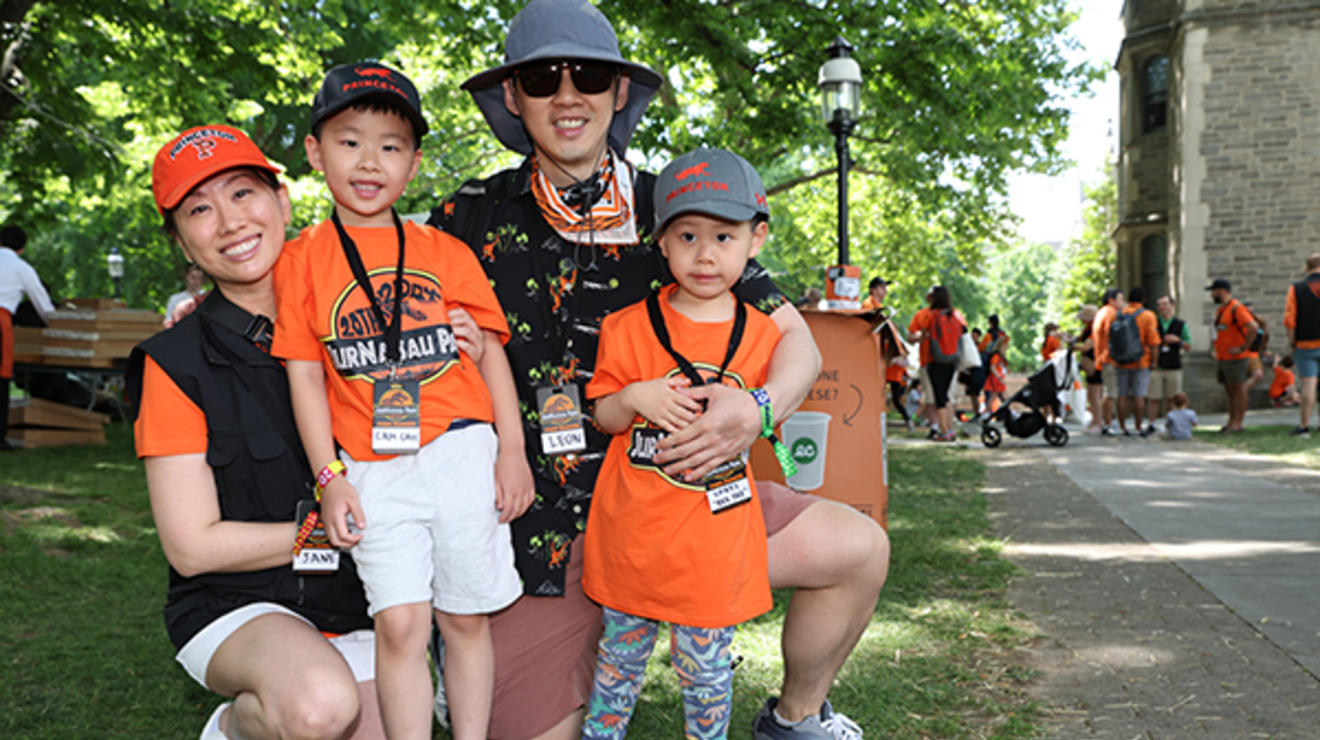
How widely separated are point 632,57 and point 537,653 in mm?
10917

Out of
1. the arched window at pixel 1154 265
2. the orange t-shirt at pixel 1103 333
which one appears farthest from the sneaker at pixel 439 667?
the arched window at pixel 1154 265

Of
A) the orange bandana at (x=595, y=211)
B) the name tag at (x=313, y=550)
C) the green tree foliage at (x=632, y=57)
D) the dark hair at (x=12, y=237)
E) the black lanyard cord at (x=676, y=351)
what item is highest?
the green tree foliage at (x=632, y=57)

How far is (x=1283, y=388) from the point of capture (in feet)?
64.2

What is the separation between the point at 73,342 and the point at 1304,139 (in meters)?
23.6

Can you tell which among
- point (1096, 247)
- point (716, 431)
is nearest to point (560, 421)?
point (716, 431)

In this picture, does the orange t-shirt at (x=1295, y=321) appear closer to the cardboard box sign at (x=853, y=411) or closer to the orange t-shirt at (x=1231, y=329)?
the orange t-shirt at (x=1231, y=329)

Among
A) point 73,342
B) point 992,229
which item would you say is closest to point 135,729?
point 73,342

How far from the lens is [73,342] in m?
11.6

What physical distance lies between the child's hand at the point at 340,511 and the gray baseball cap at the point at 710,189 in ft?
3.48

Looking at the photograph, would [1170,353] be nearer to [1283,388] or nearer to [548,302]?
[1283,388]

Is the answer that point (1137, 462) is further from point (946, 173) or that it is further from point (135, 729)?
point (135, 729)

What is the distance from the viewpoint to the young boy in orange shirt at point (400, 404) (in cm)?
231

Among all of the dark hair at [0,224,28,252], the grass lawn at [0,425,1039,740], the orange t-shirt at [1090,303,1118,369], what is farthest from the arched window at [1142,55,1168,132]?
the dark hair at [0,224,28,252]

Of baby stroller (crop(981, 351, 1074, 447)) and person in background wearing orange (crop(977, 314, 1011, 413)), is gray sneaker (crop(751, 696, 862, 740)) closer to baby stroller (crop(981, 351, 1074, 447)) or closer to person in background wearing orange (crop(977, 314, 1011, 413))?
baby stroller (crop(981, 351, 1074, 447))
